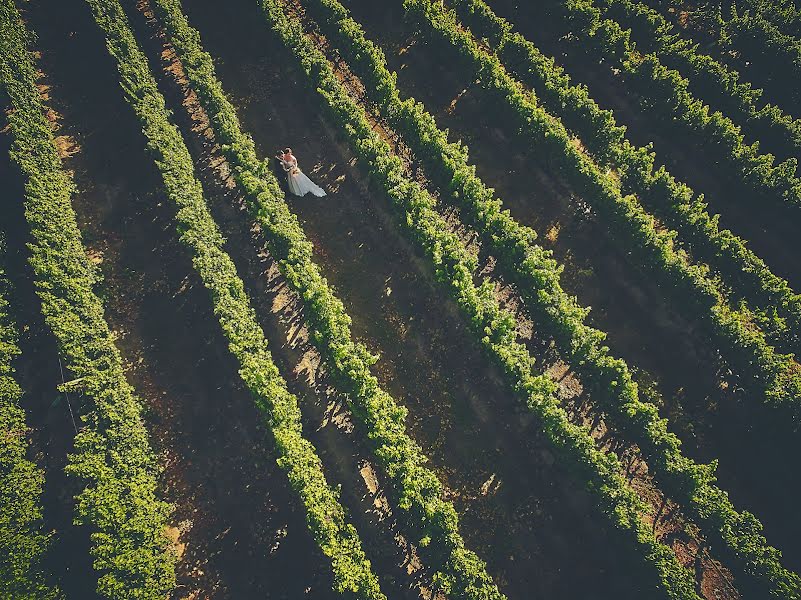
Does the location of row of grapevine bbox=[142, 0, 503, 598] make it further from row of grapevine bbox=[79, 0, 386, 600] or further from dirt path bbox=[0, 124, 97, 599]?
dirt path bbox=[0, 124, 97, 599]

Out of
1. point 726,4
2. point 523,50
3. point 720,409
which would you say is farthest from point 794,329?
point 726,4

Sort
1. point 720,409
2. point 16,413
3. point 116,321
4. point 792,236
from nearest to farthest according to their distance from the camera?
point 16,413
point 720,409
point 116,321
point 792,236

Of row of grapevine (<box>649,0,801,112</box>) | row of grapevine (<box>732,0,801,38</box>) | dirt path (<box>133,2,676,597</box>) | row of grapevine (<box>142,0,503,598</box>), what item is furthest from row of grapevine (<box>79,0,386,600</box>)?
row of grapevine (<box>732,0,801,38</box>)

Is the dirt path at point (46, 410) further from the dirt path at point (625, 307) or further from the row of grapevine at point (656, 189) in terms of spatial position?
the row of grapevine at point (656, 189)

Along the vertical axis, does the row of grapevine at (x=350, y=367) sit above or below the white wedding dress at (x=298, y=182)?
below

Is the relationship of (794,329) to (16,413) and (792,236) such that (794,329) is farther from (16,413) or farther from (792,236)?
(16,413)

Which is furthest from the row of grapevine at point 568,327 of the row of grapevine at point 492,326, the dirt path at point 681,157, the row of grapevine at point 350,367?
the dirt path at point 681,157

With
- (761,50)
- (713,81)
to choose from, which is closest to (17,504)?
(713,81)

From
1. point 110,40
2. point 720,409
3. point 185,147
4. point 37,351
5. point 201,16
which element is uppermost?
point 201,16
